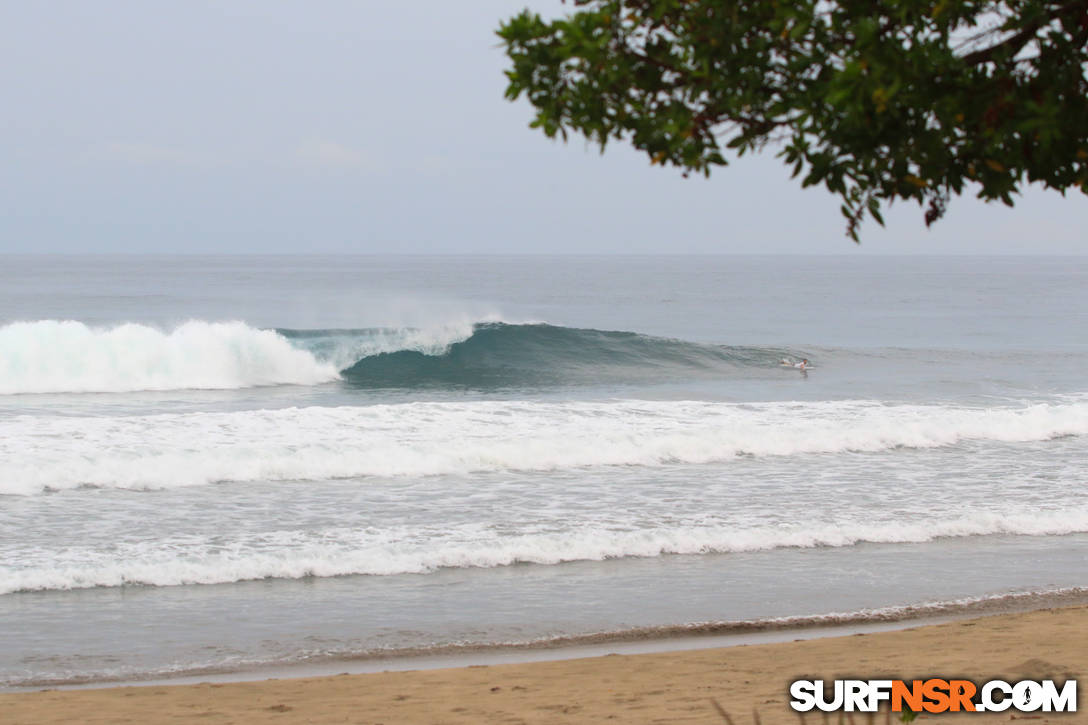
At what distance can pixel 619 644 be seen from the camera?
8.64 metres

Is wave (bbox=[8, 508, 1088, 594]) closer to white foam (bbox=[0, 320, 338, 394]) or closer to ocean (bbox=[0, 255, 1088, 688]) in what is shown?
ocean (bbox=[0, 255, 1088, 688])

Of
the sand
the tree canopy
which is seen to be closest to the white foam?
the sand

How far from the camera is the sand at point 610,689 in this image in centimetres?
669

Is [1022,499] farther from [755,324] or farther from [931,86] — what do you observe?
[755,324]

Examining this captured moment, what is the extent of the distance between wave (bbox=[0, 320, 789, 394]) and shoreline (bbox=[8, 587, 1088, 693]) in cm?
2052

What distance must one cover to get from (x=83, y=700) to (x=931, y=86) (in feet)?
20.7

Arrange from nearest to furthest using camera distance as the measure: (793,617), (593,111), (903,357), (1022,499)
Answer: (593,111) < (793,617) < (1022,499) < (903,357)

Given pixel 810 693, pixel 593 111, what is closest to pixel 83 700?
pixel 810 693

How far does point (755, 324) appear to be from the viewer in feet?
173

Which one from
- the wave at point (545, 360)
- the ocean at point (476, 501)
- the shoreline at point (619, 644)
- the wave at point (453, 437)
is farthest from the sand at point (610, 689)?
the wave at point (545, 360)

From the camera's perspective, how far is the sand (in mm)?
6688

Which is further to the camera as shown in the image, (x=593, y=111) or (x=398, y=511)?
(x=398, y=511)

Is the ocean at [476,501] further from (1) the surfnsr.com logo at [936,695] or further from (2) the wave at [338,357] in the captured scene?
(1) the surfnsr.com logo at [936,695]

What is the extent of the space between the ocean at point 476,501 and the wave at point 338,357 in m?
0.14
